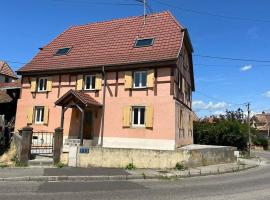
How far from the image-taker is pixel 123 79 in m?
23.5

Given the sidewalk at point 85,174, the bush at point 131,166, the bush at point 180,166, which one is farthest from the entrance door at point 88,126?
the bush at point 180,166

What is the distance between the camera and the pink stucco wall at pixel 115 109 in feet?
71.7

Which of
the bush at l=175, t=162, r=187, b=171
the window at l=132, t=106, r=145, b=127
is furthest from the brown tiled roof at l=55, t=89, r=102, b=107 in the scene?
the bush at l=175, t=162, r=187, b=171

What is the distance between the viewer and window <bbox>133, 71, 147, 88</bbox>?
2306 centimetres

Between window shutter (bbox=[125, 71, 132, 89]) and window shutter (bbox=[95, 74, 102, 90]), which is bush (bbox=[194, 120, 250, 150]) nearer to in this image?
window shutter (bbox=[125, 71, 132, 89])

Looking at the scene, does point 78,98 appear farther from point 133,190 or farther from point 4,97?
point 133,190

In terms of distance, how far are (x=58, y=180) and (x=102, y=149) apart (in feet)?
14.5

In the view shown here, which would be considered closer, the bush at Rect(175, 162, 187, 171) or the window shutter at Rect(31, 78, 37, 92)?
the bush at Rect(175, 162, 187, 171)

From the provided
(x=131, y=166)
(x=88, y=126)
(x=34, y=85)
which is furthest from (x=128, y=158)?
(x=34, y=85)

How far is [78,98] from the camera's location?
73.9 feet

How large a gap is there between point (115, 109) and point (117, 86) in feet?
5.14

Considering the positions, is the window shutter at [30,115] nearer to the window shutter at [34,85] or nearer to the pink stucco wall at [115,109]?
the pink stucco wall at [115,109]

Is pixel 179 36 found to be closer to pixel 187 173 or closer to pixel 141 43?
pixel 141 43

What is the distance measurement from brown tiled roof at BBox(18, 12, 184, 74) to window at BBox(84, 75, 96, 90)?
0.90 meters
